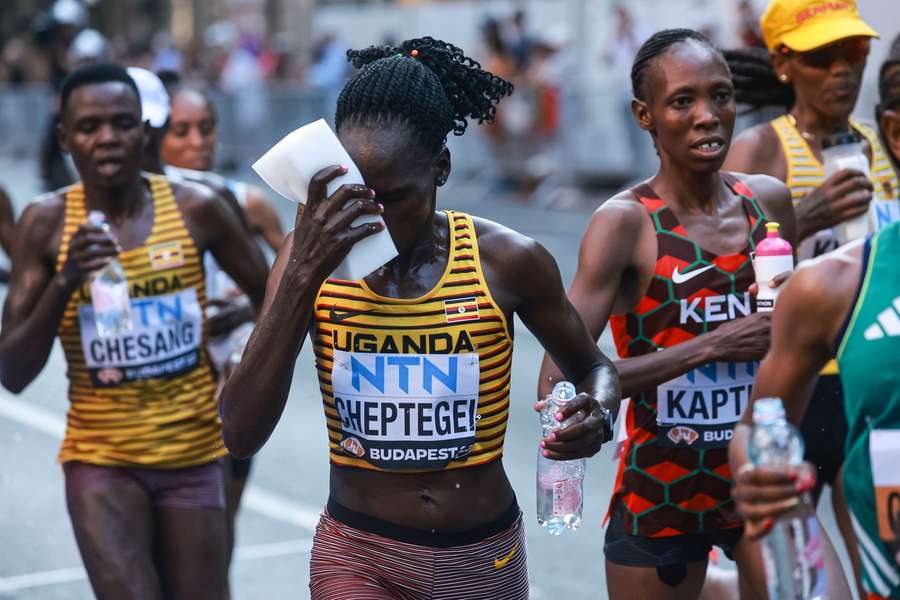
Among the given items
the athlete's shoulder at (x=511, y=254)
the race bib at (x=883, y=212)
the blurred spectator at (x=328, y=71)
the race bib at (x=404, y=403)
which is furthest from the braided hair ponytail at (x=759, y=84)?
the blurred spectator at (x=328, y=71)

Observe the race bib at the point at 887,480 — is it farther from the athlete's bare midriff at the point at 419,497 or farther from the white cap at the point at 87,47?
the white cap at the point at 87,47

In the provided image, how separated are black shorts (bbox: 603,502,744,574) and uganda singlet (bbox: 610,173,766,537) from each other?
0.02 meters

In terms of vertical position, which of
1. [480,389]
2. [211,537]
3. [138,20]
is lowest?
[211,537]

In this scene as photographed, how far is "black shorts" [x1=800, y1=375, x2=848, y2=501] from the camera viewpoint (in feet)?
17.6

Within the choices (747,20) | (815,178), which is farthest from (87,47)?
(747,20)

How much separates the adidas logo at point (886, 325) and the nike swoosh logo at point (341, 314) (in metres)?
1.48

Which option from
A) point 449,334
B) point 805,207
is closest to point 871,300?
point 449,334

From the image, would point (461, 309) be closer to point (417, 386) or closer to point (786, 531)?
point (417, 386)

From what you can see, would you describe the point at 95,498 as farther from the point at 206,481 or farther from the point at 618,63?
the point at 618,63

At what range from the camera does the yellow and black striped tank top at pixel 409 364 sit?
424cm

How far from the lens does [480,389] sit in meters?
4.33

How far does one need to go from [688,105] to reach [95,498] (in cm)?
231

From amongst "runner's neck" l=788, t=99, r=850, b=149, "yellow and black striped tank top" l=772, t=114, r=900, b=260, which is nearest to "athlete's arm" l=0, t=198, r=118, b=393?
"yellow and black striped tank top" l=772, t=114, r=900, b=260

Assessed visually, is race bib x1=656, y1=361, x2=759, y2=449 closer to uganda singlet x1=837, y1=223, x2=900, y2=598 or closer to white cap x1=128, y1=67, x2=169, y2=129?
uganda singlet x1=837, y1=223, x2=900, y2=598
